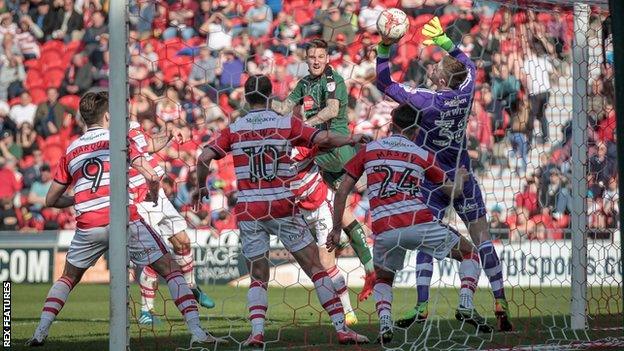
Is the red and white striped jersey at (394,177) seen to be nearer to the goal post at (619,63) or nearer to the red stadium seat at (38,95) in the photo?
the goal post at (619,63)

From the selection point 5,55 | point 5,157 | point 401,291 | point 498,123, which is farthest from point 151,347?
point 5,55

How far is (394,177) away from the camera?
23.7 feet

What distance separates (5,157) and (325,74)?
9.45m

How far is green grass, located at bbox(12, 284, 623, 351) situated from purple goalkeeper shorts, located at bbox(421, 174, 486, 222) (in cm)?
63

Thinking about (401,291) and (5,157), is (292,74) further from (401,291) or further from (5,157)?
(5,157)

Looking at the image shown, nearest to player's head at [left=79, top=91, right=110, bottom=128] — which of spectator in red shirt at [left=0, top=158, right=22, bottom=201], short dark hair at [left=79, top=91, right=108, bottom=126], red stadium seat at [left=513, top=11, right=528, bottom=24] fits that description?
short dark hair at [left=79, top=91, right=108, bottom=126]

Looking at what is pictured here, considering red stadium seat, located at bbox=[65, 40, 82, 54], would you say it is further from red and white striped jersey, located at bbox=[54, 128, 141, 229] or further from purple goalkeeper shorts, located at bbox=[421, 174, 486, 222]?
purple goalkeeper shorts, located at bbox=[421, 174, 486, 222]

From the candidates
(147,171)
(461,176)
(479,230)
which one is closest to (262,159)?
(147,171)

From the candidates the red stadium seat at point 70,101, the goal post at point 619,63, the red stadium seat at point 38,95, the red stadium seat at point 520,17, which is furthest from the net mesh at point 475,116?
the red stadium seat at point 38,95

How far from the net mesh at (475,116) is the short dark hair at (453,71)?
0.85 feet

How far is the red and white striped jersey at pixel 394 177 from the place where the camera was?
23.7 feet

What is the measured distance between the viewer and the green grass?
757 cm

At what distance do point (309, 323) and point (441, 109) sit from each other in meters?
2.28

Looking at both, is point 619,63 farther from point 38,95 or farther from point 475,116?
point 38,95
